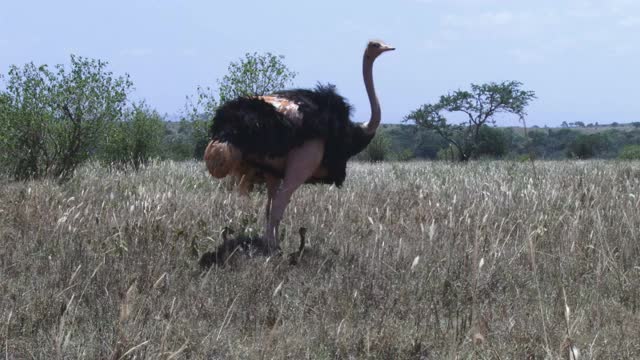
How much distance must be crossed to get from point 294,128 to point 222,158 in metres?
0.46

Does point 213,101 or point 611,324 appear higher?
point 213,101

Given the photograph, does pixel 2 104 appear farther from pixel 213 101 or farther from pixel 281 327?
pixel 281 327

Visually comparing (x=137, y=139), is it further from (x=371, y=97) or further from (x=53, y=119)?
(x=371, y=97)

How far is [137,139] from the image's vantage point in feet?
53.0

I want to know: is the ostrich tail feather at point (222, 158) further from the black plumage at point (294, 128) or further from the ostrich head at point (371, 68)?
the ostrich head at point (371, 68)

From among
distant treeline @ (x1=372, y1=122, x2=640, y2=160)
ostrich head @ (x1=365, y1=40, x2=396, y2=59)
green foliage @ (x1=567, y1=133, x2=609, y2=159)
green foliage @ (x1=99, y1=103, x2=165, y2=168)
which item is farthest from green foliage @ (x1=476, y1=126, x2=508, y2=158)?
ostrich head @ (x1=365, y1=40, x2=396, y2=59)

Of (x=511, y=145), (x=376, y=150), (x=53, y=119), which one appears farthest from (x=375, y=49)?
(x=511, y=145)

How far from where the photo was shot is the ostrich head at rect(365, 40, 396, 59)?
5535 millimetres

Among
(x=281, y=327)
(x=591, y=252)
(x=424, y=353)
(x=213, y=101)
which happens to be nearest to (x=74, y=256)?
(x=281, y=327)

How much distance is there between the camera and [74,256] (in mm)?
4566

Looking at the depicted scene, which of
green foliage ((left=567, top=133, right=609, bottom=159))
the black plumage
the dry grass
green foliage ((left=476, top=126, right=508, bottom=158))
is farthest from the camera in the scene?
green foliage ((left=567, top=133, right=609, bottom=159))

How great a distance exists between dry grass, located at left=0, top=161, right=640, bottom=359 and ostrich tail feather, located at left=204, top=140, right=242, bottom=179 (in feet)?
1.56

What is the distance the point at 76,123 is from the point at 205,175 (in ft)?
6.36

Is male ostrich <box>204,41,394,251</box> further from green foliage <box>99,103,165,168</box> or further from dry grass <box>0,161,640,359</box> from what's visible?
green foliage <box>99,103,165,168</box>
